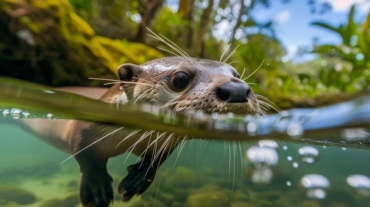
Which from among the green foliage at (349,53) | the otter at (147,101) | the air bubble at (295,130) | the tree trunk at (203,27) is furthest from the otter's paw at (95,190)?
the green foliage at (349,53)

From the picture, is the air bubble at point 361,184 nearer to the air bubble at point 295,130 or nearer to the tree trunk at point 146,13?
the air bubble at point 295,130

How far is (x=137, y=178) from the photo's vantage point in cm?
222

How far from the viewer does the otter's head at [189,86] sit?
1.57m

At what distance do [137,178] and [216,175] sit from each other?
1.19 meters

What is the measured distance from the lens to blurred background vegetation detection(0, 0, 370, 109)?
2770 mm

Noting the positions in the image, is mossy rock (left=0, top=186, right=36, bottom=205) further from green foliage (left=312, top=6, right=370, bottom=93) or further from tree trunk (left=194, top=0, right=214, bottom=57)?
green foliage (left=312, top=6, right=370, bottom=93)

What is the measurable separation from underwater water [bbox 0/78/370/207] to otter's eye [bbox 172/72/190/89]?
40 cm

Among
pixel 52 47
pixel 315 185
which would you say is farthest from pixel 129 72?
pixel 315 185

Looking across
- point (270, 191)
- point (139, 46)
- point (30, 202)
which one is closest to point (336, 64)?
point (270, 191)

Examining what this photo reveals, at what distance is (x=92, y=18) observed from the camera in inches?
129

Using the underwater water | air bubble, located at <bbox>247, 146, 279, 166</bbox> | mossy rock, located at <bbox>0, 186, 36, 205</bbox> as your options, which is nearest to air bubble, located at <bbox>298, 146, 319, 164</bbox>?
the underwater water

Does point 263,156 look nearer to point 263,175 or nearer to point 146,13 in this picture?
point 263,175

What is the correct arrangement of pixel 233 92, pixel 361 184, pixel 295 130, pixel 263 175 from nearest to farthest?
pixel 233 92 < pixel 295 130 < pixel 361 184 < pixel 263 175

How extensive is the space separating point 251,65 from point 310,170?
1.43m
